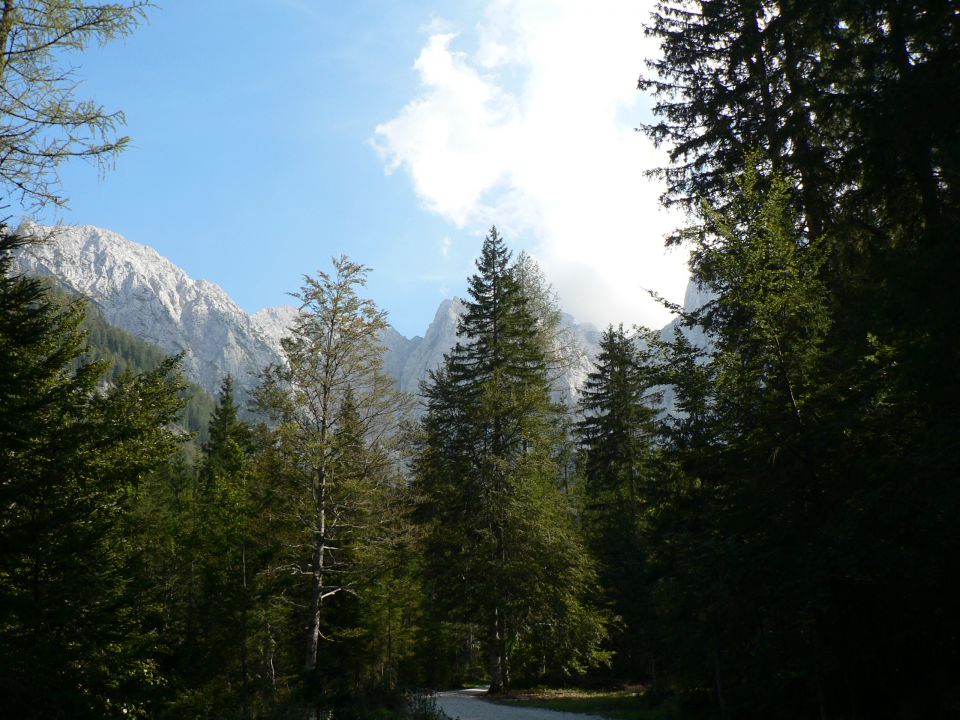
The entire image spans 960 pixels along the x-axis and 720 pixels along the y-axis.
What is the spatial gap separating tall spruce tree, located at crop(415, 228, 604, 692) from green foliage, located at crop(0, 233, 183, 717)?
9.85 m

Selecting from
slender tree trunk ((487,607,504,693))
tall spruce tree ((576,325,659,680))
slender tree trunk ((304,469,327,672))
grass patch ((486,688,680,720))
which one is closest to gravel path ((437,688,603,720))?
grass patch ((486,688,680,720))

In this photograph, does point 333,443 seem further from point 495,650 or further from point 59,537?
point 495,650

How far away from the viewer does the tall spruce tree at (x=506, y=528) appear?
1964cm

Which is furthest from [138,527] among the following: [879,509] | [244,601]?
[879,509]

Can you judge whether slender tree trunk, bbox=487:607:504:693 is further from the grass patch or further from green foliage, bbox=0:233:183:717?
green foliage, bbox=0:233:183:717

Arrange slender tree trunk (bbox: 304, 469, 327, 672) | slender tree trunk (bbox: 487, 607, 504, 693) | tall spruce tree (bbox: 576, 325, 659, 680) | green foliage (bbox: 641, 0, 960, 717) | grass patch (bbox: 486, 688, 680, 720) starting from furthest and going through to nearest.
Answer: tall spruce tree (bbox: 576, 325, 659, 680) < slender tree trunk (bbox: 487, 607, 504, 693) < slender tree trunk (bbox: 304, 469, 327, 672) < grass patch (bbox: 486, 688, 680, 720) < green foliage (bbox: 641, 0, 960, 717)

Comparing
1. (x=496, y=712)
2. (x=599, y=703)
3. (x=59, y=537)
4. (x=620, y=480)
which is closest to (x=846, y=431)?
(x=59, y=537)

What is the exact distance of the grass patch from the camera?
581 inches

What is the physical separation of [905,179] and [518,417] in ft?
48.0

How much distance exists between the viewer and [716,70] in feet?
45.5

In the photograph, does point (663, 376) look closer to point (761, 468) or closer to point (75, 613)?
point (761, 468)

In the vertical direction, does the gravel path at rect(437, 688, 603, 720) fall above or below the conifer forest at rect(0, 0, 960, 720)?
below

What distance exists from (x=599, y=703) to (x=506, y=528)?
5735 millimetres

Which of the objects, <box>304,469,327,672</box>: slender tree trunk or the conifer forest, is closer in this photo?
the conifer forest
